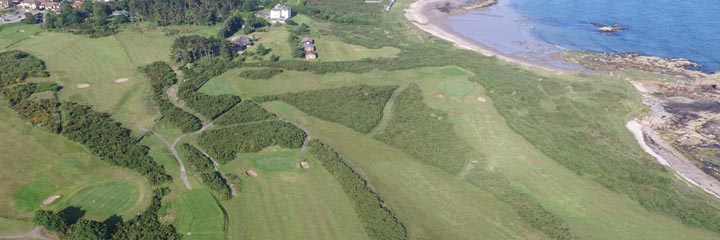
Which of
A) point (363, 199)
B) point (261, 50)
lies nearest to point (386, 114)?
point (363, 199)

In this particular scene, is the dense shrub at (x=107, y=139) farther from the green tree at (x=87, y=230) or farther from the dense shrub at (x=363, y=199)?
the dense shrub at (x=363, y=199)

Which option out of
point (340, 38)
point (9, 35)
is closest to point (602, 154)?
point (340, 38)

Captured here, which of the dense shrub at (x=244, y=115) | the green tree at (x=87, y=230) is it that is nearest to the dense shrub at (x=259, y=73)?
the dense shrub at (x=244, y=115)

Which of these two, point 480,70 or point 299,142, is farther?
point 480,70

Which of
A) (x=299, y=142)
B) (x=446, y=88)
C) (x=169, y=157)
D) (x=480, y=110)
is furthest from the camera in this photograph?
(x=446, y=88)

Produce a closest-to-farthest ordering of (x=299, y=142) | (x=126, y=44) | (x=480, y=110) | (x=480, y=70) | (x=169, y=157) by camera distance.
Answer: (x=169, y=157), (x=299, y=142), (x=480, y=110), (x=480, y=70), (x=126, y=44)

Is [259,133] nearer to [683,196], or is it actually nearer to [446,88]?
[446,88]

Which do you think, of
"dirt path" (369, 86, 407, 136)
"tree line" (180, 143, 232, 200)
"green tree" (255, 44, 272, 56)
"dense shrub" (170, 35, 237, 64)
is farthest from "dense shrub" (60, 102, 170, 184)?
"green tree" (255, 44, 272, 56)
